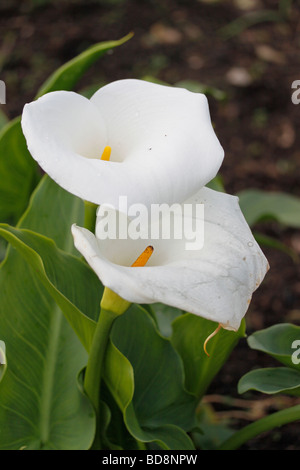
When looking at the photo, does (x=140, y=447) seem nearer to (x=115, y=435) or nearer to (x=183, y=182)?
(x=115, y=435)

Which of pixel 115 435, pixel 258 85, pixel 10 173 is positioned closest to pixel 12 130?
pixel 10 173

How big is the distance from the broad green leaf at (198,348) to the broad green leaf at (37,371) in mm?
186

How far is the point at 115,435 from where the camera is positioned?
117 centimetres

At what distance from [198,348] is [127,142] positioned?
0.42 meters

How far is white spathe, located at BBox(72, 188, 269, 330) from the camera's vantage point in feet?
2.30

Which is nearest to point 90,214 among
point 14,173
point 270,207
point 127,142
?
point 127,142

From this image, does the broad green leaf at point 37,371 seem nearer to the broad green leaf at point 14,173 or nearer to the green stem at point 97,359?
the green stem at point 97,359

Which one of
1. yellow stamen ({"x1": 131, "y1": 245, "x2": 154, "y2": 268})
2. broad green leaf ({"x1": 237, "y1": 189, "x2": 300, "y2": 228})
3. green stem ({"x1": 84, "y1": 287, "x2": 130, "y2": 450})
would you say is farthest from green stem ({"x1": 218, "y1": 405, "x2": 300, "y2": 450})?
broad green leaf ({"x1": 237, "y1": 189, "x2": 300, "y2": 228})

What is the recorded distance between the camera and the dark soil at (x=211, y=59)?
2.29 meters

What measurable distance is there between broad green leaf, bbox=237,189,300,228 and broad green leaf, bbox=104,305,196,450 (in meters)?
0.67

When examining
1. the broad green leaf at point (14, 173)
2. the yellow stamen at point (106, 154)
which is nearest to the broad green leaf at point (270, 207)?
the broad green leaf at point (14, 173)

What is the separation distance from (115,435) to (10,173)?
2.04 ft

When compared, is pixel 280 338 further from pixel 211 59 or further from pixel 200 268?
pixel 211 59

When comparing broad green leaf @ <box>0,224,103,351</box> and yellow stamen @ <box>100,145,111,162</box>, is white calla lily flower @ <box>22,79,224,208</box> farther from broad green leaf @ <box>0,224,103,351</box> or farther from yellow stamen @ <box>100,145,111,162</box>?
broad green leaf @ <box>0,224,103,351</box>
